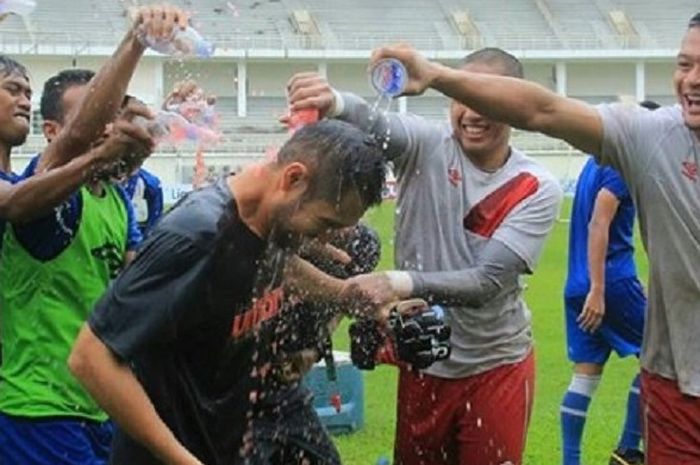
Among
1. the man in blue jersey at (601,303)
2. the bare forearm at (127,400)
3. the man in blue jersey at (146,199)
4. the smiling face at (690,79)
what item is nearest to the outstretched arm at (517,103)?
the smiling face at (690,79)

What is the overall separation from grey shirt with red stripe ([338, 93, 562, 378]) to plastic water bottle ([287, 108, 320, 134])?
2.94ft

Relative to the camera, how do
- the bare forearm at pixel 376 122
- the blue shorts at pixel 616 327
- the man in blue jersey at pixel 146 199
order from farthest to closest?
the blue shorts at pixel 616 327 < the man in blue jersey at pixel 146 199 < the bare forearm at pixel 376 122

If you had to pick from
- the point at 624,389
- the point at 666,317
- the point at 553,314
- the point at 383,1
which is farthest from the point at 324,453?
the point at 383,1

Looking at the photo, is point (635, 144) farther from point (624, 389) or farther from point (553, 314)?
point (553, 314)

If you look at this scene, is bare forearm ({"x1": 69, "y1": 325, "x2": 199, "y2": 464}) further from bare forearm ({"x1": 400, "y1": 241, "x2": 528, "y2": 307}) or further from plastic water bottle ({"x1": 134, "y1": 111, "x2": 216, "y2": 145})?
bare forearm ({"x1": 400, "y1": 241, "x2": 528, "y2": 307})

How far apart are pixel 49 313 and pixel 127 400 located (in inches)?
58.3

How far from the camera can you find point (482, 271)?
5039 mm

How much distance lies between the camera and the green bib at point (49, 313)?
481 centimetres

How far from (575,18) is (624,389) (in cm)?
5194

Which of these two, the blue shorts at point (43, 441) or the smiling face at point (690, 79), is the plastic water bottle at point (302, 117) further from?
the blue shorts at point (43, 441)

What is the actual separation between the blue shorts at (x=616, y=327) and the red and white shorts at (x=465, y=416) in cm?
248

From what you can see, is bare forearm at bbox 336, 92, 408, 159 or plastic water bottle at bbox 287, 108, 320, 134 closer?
plastic water bottle at bbox 287, 108, 320, 134

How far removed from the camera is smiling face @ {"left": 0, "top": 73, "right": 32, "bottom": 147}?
4852mm

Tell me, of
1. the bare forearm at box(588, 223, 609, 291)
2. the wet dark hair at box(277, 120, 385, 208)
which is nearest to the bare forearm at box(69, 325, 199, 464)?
the wet dark hair at box(277, 120, 385, 208)
